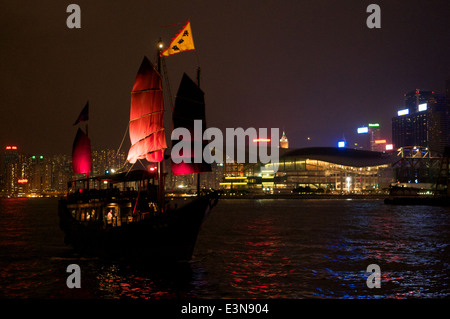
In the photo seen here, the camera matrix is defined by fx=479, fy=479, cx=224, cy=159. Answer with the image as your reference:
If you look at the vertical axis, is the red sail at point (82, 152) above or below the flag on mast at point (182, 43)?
below

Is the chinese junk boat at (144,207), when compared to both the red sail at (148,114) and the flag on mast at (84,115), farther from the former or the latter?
the flag on mast at (84,115)

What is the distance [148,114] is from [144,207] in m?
6.26

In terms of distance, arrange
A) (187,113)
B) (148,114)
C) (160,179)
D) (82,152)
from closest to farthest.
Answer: (160,179)
(187,113)
(148,114)
(82,152)

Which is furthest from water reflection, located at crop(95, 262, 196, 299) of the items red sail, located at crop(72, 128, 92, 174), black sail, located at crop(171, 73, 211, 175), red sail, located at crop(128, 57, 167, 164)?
red sail, located at crop(72, 128, 92, 174)

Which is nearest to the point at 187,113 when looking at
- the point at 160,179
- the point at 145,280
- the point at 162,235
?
the point at 160,179

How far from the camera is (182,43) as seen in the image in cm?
3241

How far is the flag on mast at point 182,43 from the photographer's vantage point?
32.2m

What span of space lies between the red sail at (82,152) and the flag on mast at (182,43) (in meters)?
→ 19.2

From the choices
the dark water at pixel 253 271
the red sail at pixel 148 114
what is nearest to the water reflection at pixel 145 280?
the dark water at pixel 253 271

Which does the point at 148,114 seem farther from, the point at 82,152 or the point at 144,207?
the point at 82,152

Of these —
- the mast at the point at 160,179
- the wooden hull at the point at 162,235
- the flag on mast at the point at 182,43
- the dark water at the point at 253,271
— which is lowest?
the dark water at the point at 253,271

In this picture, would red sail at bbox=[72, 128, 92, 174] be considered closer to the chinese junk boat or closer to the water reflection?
the chinese junk boat

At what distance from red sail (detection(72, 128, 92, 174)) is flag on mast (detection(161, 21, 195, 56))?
19.2 meters
